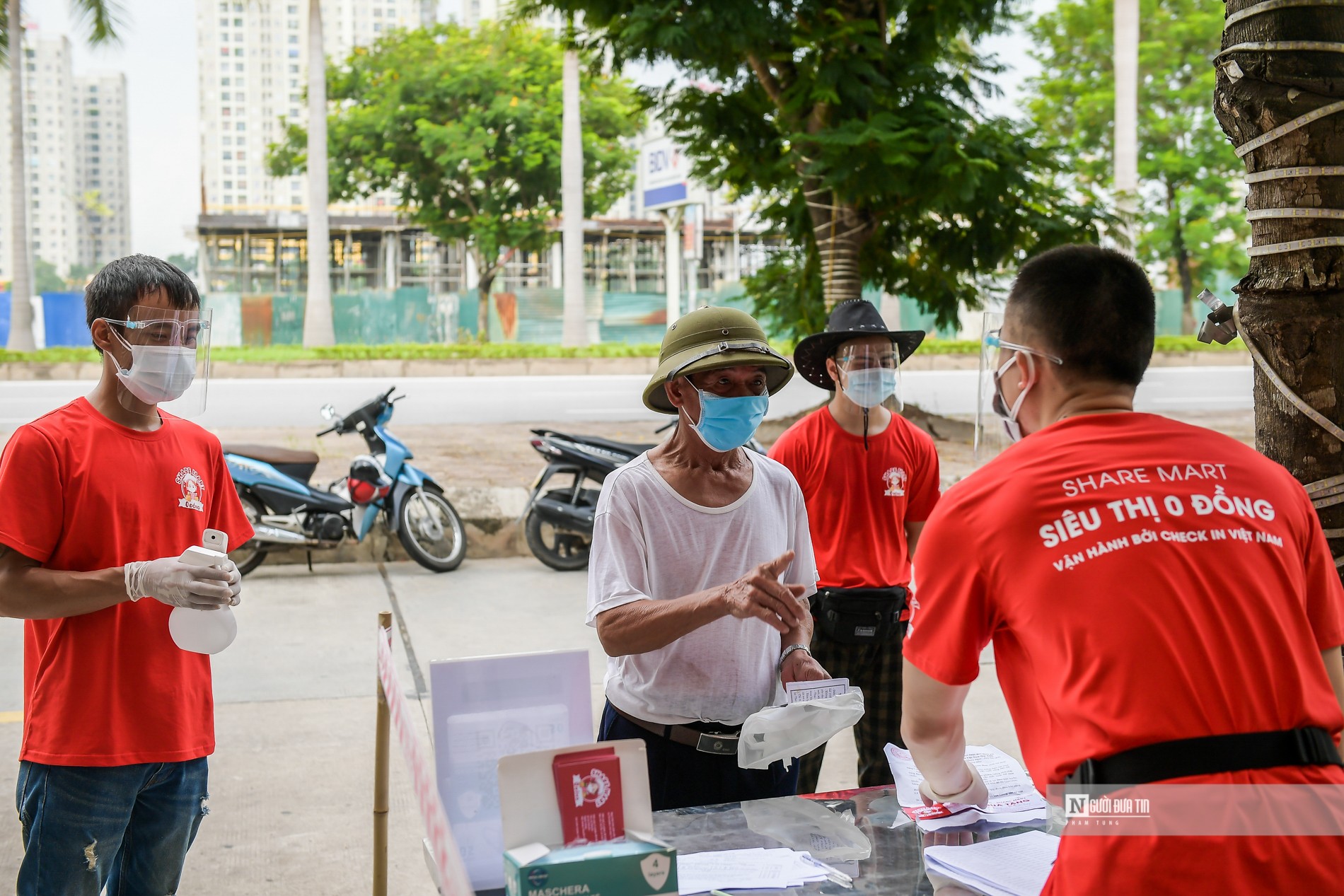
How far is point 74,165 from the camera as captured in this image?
3674 inches

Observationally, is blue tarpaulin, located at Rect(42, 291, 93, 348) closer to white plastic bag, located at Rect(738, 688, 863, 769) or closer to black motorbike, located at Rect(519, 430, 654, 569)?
black motorbike, located at Rect(519, 430, 654, 569)

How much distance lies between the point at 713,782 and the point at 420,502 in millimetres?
5890

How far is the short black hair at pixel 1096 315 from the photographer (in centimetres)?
163

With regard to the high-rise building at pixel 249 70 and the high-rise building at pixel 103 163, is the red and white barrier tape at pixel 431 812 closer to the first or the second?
the high-rise building at pixel 249 70

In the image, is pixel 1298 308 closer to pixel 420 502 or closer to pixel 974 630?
pixel 974 630

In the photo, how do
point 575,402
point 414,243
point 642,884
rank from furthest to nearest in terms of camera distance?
1. point 414,243
2. point 575,402
3. point 642,884

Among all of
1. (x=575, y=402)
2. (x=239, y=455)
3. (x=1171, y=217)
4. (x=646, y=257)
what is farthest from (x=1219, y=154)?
(x=239, y=455)

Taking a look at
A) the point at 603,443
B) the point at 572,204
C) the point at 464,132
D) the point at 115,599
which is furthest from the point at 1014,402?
the point at 464,132

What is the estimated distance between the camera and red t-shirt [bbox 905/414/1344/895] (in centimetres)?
146

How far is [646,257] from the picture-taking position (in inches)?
Result: 1533

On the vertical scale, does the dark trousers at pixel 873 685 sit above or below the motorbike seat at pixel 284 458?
below

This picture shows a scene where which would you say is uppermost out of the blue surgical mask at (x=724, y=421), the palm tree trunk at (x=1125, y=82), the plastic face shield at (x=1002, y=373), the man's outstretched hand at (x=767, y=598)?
the palm tree trunk at (x=1125, y=82)

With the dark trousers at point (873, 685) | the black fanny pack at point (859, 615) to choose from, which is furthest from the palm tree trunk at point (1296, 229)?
the dark trousers at point (873, 685)

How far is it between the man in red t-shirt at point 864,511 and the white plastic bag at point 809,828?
1.11m
